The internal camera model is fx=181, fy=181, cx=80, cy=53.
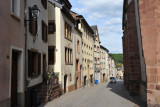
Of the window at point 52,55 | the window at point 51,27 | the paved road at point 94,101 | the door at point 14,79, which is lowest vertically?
the paved road at point 94,101

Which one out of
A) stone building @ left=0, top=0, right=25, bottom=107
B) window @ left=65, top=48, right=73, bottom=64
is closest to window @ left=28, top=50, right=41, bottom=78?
stone building @ left=0, top=0, right=25, bottom=107

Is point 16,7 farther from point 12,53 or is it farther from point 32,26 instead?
point 32,26

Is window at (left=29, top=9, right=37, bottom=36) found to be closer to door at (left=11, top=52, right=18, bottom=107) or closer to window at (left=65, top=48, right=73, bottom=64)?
door at (left=11, top=52, right=18, bottom=107)

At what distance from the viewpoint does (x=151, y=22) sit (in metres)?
10.5

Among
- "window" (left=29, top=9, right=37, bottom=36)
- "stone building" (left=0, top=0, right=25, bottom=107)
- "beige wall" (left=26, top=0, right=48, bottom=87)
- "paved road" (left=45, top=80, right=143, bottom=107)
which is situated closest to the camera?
"stone building" (left=0, top=0, right=25, bottom=107)

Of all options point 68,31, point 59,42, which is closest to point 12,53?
point 59,42

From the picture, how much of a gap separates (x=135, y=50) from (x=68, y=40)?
335 inches

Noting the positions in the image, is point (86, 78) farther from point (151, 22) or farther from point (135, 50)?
point (151, 22)

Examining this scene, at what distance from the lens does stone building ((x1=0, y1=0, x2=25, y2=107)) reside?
24.9ft

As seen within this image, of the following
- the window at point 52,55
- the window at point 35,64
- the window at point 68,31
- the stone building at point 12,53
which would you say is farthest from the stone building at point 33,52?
the window at point 68,31

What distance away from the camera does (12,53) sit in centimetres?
935

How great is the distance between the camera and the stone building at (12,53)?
760 cm

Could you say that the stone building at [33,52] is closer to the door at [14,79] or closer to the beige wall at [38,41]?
the beige wall at [38,41]

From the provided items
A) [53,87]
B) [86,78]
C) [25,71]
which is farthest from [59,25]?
[86,78]
